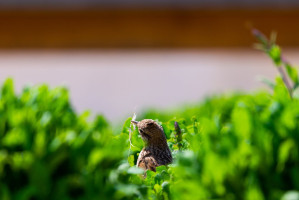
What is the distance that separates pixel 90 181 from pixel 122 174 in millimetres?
165

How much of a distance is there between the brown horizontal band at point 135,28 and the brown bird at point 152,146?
5981 millimetres

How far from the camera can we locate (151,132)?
6.98 feet

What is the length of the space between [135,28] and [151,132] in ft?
20.1

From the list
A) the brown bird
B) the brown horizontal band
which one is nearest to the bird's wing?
the brown bird

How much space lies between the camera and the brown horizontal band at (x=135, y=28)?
8.09m

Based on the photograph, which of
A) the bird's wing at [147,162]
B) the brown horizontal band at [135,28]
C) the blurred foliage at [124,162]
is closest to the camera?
the blurred foliage at [124,162]

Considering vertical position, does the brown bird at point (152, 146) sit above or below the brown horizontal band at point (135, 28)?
below

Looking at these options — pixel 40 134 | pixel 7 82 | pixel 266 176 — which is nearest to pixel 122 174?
pixel 40 134

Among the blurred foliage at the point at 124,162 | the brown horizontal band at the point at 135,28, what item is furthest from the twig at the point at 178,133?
the brown horizontal band at the point at 135,28

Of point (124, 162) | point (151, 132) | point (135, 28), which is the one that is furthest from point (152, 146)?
point (135, 28)

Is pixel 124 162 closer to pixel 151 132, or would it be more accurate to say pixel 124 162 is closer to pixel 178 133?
pixel 151 132

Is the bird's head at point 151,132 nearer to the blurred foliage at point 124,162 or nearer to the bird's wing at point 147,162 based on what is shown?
the bird's wing at point 147,162

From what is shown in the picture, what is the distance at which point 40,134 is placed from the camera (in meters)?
1.66

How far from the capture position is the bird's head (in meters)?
2.12
